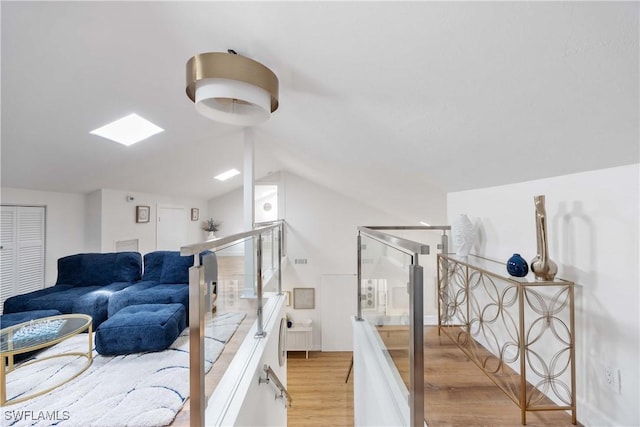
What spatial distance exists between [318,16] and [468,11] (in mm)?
607

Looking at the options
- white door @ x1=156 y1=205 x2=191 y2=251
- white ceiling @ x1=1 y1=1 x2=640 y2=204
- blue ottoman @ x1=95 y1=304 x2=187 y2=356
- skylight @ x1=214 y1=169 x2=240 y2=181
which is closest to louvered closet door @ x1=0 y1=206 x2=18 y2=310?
white ceiling @ x1=1 y1=1 x2=640 y2=204

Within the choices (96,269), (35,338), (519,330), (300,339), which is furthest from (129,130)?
(300,339)

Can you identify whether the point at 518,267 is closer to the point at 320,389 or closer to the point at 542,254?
the point at 542,254

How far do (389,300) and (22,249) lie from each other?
4467mm

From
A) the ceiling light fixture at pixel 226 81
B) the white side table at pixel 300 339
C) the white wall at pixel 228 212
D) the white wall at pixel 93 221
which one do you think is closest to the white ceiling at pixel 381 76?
the ceiling light fixture at pixel 226 81

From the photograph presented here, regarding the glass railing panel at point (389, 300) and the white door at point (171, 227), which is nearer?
the glass railing panel at point (389, 300)

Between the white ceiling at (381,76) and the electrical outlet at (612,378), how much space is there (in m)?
0.99

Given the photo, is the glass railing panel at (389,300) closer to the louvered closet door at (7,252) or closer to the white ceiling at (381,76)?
the white ceiling at (381,76)

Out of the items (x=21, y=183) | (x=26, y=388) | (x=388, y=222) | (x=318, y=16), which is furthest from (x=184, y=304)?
(x=388, y=222)

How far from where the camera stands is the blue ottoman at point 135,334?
7.93 ft

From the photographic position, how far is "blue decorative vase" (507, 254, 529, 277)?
5.36 feet

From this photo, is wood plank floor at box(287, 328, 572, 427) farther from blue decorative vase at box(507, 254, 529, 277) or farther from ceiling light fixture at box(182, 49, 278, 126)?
ceiling light fixture at box(182, 49, 278, 126)

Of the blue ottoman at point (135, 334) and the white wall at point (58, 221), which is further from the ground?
the white wall at point (58, 221)

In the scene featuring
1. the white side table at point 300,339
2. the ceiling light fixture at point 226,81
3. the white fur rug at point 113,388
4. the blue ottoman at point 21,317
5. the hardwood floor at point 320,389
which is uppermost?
the ceiling light fixture at point 226,81
